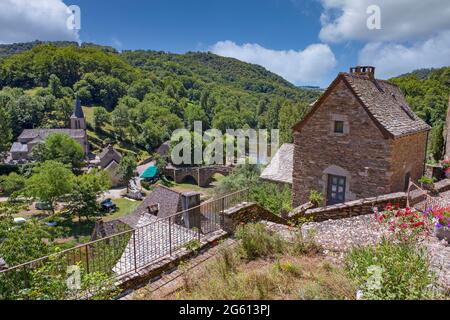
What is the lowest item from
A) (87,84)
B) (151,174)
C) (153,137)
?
(151,174)

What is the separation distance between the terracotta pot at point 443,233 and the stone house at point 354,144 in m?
5.79

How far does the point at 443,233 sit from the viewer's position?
7754 millimetres

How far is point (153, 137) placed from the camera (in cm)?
8194

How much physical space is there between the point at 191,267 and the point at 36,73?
433 feet

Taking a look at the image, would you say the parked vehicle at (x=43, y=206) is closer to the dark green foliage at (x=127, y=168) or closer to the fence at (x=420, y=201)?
the dark green foliage at (x=127, y=168)

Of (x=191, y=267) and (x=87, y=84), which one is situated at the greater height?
(x=87, y=84)

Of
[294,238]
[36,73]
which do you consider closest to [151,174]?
[294,238]

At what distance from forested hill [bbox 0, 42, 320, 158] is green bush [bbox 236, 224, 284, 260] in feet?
164

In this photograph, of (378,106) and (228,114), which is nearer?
(378,106)

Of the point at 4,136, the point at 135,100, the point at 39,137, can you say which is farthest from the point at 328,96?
the point at 135,100

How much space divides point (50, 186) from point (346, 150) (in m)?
37.1

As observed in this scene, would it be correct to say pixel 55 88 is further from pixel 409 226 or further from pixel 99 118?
pixel 409 226

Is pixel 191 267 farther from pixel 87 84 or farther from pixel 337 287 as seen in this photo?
pixel 87 84
